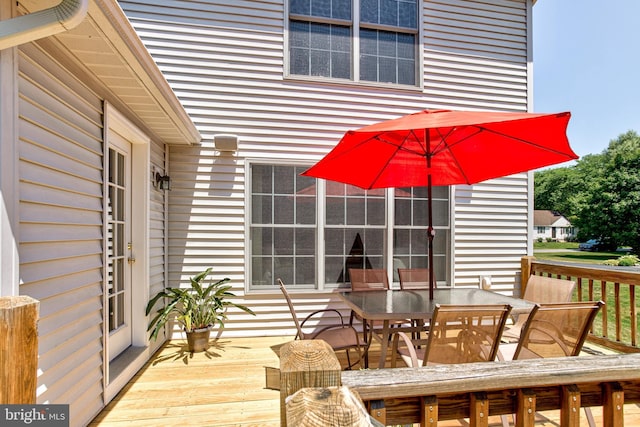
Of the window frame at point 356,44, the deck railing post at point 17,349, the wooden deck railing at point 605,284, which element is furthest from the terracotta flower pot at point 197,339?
the wooden deck railing at point 605,284

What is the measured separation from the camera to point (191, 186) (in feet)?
14.1

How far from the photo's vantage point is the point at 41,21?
4.68 ft

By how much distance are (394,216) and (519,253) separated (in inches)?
81.5

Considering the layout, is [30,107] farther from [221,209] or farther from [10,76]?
[221,209]

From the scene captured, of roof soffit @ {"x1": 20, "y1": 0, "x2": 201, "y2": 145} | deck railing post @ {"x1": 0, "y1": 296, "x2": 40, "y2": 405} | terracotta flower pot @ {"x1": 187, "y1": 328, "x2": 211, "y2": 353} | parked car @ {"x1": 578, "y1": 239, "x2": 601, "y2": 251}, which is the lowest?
parked car @ {"x1": 578, "y1": 239, "x2": 601, "y2": 251}

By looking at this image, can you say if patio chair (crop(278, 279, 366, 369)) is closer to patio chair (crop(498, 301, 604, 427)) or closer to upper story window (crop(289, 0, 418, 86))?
patio chair (crop(498, 301, 604, 427))

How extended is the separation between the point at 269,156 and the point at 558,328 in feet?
11.3

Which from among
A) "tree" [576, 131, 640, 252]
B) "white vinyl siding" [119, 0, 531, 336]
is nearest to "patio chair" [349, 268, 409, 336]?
"white vinyl siding" [119, 0, 531, 336]

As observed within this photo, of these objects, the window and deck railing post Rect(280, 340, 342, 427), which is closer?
deck railing post Rect(280, 340, 342, 427)

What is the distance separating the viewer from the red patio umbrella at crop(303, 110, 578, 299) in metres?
2.48

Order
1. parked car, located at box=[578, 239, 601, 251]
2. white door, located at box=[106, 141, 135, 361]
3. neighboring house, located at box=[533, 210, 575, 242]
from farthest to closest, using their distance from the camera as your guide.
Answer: neighboring house, located at box=[533, 210, 575, 242] → parked car, located at box=[578, 239, 601, 251] → white door, located at box=[106, 141, 135, 361]

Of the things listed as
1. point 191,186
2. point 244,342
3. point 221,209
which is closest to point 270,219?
point 221,209

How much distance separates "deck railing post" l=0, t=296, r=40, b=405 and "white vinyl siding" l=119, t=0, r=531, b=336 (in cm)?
332

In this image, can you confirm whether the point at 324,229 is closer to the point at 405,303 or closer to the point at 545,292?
the point at 405,303
